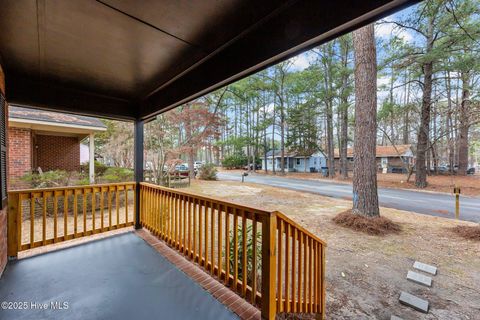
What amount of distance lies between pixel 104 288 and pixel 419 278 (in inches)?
163

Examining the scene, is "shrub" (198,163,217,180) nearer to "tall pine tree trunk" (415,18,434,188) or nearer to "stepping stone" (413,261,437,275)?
"tall pine tree trunk" (415,18,434,188)

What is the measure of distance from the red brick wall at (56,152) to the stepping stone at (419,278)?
40.4 feet

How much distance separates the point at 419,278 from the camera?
3158mm

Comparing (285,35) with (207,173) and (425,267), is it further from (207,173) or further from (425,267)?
(207,173)

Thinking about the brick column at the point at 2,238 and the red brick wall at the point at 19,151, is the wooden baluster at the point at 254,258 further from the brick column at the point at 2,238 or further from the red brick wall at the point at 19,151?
the red brick wall at the point at 19,151

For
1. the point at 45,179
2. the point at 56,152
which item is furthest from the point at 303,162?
the point at 45,179

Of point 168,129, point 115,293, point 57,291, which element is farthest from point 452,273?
point 168,129

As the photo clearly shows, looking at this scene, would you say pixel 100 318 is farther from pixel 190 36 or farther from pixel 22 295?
pixel 190 36

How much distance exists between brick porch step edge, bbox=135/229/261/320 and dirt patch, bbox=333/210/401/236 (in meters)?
4.11

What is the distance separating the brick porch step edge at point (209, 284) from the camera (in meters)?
2.00

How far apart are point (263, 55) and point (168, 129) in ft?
31.5

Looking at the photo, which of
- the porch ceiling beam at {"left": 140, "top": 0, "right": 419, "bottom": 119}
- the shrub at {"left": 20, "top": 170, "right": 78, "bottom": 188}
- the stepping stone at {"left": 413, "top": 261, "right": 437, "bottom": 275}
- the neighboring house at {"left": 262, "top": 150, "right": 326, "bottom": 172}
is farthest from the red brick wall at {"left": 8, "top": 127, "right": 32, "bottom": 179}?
the neighboring house at {"left": 262, "top": 150, "right": 326, "bottom": 172}

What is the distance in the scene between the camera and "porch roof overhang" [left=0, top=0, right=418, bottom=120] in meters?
1.49

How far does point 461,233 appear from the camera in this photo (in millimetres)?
4945
